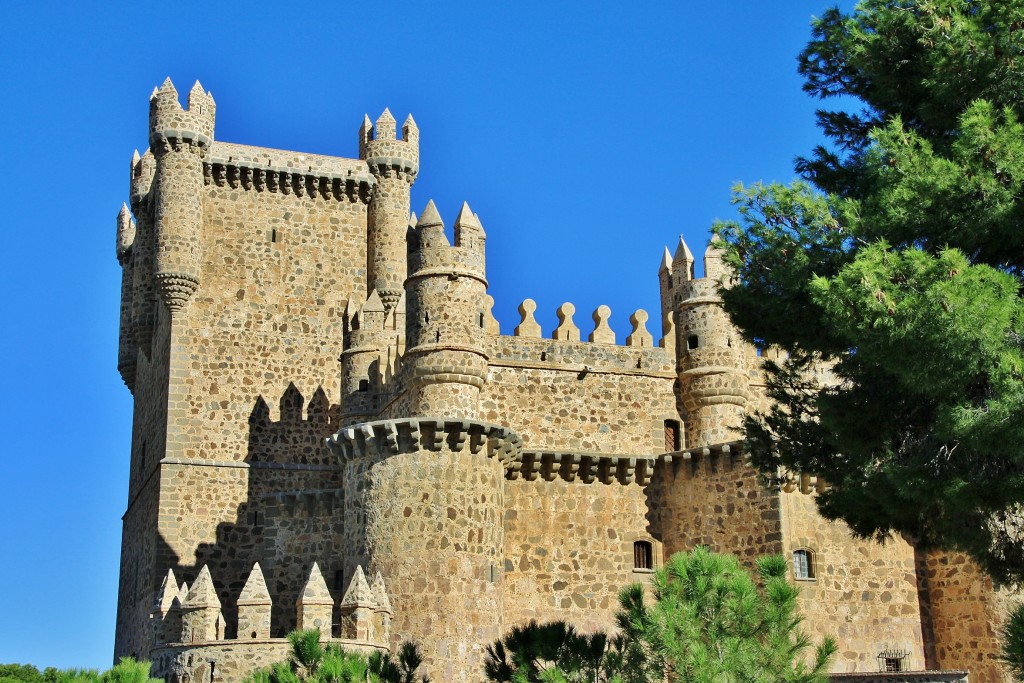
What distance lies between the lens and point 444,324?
26.2 meters

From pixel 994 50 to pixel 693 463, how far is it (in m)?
12.9

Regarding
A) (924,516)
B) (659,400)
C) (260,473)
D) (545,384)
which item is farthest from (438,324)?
(924,516)

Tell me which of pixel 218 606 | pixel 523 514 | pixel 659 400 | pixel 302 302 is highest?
pixel 302 302

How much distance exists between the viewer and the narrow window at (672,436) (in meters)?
28.9

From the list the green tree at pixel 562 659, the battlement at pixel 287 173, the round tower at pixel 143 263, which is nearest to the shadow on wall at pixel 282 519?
the round tower at pixel 143 263

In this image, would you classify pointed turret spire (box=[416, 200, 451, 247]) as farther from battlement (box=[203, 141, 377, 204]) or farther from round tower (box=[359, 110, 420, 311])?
battlement (box=[203, 141, 377, 204])

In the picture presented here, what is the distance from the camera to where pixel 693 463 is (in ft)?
90.7

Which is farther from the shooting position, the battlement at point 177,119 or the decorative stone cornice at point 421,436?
the battlement at point 177,119

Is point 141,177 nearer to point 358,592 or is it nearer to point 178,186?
point 178,186

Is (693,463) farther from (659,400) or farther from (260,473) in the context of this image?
(260,473)

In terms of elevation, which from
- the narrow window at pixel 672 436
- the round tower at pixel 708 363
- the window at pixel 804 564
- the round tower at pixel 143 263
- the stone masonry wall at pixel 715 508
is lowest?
the window at pixel 804 564

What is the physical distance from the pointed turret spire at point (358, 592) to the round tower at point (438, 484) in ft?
2.35

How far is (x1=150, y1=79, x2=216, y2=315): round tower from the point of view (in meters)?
32.8

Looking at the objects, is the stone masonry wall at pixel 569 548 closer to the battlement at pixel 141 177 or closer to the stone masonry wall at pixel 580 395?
the stone masonry wall at pixel 580 395
